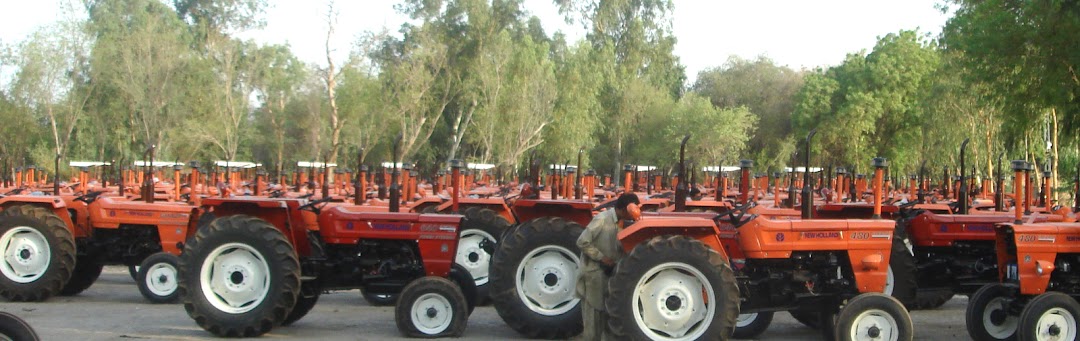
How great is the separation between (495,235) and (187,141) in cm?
4311

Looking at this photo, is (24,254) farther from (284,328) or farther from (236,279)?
(236,279)

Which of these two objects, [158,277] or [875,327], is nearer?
[875,327]

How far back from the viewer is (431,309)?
34.4 feet

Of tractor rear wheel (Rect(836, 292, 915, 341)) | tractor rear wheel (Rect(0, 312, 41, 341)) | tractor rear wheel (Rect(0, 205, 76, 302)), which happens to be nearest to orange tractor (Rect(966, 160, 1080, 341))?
tractor rear wheel (Rect(836, 292, 915, 341))

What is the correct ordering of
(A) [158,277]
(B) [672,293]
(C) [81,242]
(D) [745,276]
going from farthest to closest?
(C) [81,242] < (A) [158,277] < (D) [745,276] < (B) [672,293]

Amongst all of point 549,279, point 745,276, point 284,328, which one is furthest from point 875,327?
point 284,328

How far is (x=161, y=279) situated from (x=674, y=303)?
23.9 feet

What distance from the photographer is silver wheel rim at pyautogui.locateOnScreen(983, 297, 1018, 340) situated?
10086 millimetres

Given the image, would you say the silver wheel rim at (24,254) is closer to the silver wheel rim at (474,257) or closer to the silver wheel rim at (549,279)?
the silver wheel rim at (474,257)

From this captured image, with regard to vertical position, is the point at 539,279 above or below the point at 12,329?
below

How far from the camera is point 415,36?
51344mm

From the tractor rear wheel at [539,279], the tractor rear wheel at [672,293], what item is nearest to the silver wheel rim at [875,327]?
the tractor rear wheel at [672,293]

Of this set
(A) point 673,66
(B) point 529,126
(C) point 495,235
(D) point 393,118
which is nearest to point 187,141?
(D) point 393,118

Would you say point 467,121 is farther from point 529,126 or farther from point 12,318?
point 12,318
